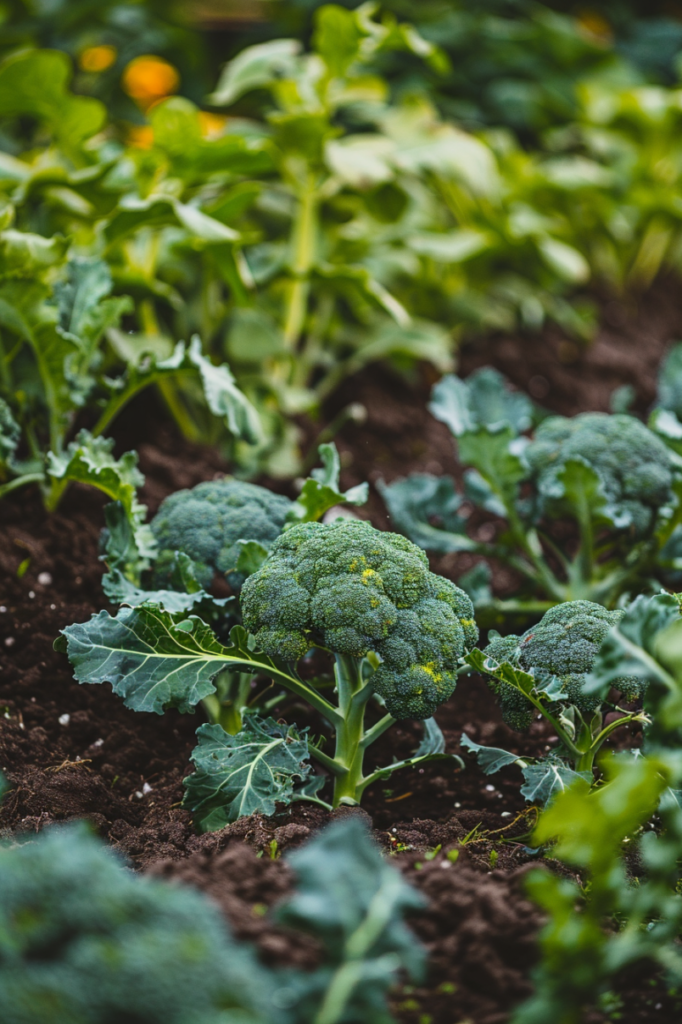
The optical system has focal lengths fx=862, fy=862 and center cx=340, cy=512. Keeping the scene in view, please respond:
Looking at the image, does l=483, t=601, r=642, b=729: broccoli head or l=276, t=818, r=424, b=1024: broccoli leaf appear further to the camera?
l=483, t=601, r=642, b=729: broccoli head

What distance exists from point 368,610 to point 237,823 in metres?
0.34

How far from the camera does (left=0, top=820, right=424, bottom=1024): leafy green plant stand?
2.23 feet

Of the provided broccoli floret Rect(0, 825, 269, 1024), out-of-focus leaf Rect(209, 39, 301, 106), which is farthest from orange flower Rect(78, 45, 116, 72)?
A: broccoli floret Rect(0, 825, 269, 1024)

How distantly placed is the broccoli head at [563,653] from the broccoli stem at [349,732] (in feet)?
0.67

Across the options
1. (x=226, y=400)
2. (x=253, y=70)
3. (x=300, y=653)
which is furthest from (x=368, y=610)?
(x=253, y=70)

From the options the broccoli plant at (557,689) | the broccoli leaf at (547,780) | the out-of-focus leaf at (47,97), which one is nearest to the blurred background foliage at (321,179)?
the out-of-focus leaf at (47,97)

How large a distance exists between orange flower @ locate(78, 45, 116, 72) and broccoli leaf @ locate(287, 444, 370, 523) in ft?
8.65

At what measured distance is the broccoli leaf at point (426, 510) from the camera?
184 centimetres

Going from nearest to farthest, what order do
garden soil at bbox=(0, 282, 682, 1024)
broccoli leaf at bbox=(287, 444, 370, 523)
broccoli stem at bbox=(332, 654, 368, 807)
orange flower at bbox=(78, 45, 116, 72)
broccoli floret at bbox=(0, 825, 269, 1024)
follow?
broccoli floret at bbox=(0, 825, 269, 1024)
garden soil at bbox=(0, 282, 682, 1024)
broccoli stem at bbox=(332, 654, 368, 807)
broccoli leaf at bbox=(287, 444, 370, 523)
orange flower at bbox=(78, 45, 116, 72)

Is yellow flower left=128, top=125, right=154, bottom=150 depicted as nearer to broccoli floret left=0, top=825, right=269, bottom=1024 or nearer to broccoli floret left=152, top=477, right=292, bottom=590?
broccoli floret left=152, top=477, right=292, bottom=590

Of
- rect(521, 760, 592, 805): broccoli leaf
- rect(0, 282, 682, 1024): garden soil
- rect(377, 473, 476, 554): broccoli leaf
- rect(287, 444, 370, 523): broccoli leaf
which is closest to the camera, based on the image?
rect(0, 282, 682, 1024): garden soil

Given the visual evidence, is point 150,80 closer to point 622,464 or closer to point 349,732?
point 622,464

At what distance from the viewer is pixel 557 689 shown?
122cm

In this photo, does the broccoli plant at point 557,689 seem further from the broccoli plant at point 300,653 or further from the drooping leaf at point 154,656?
the drooping leaf at point 154,656
